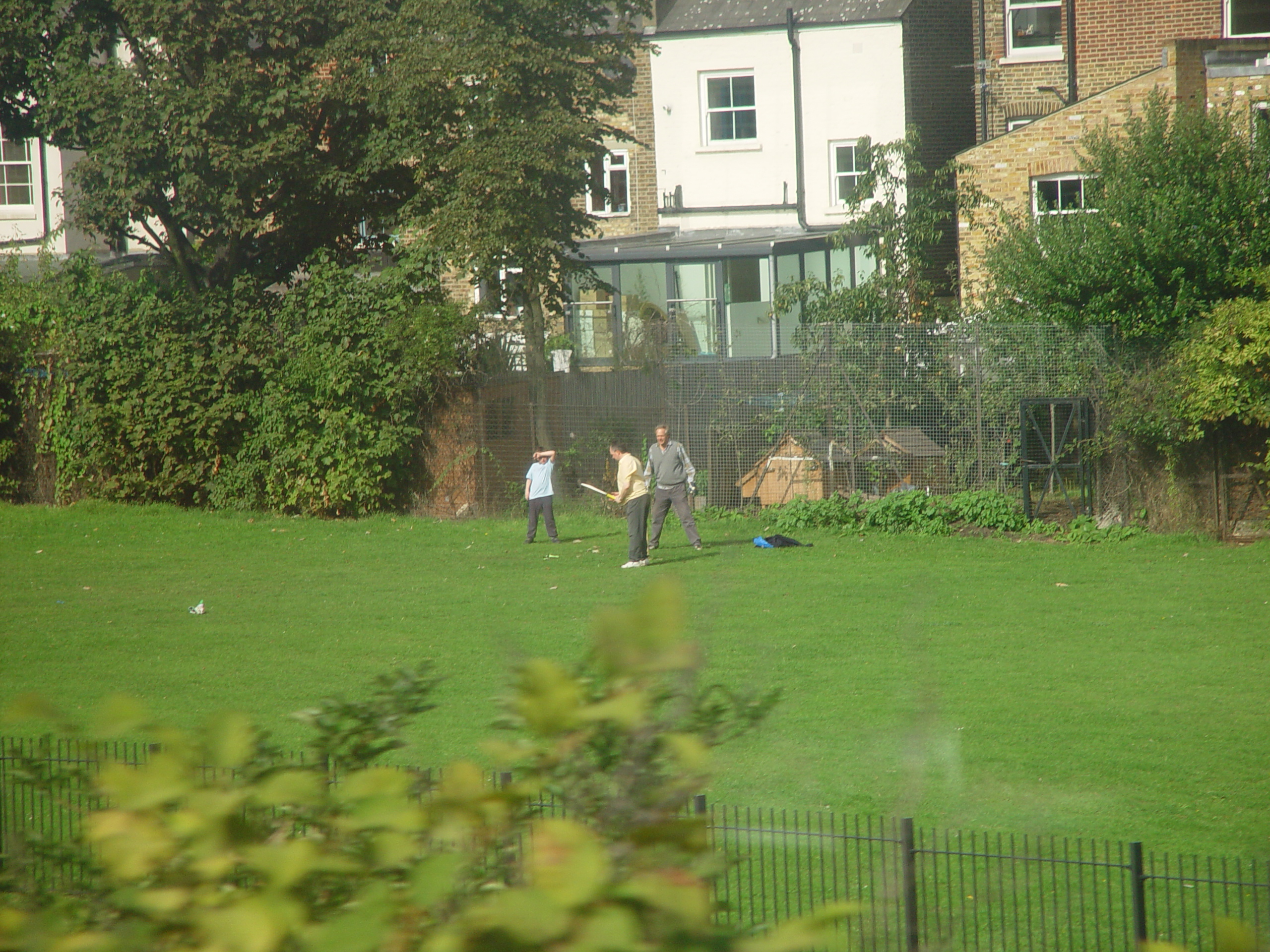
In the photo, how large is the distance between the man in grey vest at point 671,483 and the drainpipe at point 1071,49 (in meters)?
15.2

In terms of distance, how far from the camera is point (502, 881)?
75.0 inches

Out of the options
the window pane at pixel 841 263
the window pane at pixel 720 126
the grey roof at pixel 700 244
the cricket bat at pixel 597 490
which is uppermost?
the window pane at pixel 720 126

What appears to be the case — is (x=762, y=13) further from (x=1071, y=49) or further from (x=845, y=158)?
(x=1071, y=49)

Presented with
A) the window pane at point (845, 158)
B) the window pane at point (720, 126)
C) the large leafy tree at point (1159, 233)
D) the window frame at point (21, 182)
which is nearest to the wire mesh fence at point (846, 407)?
the large leafy tree at point (1159, 233)

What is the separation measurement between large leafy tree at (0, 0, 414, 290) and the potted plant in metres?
4.89

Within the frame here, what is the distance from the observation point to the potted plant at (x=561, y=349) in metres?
25.5

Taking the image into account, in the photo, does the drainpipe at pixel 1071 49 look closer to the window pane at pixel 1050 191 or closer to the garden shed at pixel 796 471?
the window pane at pixel 1050 191

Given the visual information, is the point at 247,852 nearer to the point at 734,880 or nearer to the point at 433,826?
the point at 433,826

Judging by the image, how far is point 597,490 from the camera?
19109 mm

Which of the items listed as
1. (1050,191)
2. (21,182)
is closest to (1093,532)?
(1050,191)

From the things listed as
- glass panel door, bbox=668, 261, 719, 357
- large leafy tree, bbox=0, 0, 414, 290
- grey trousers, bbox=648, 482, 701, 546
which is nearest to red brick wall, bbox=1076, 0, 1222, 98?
glass panel door, bbox=668, 261, 719, 357

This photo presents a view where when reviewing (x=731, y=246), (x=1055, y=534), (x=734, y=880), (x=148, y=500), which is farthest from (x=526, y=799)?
(x=731, y=246)

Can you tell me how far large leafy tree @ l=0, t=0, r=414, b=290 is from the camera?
20766mm

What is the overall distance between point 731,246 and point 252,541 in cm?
1509
